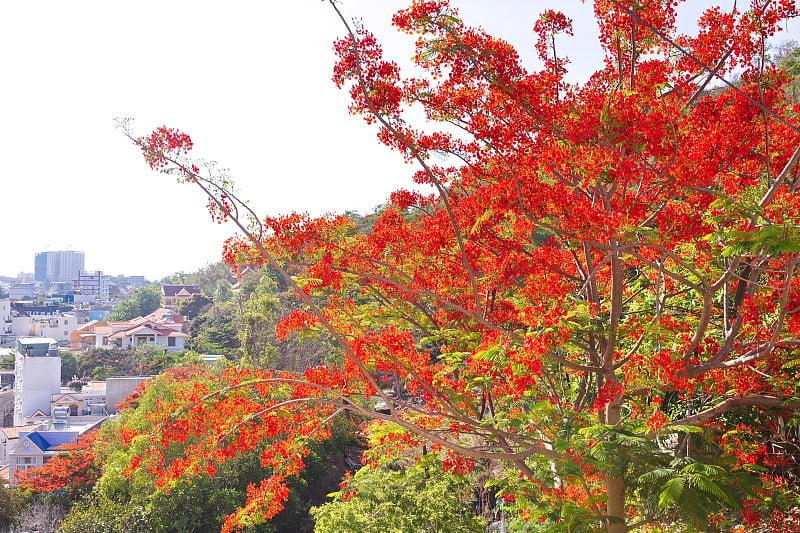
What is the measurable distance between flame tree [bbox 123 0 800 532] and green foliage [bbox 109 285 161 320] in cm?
6875

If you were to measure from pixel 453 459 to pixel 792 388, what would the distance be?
3.06 meters

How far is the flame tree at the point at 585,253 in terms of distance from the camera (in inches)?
183

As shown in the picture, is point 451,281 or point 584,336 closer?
point 584,336

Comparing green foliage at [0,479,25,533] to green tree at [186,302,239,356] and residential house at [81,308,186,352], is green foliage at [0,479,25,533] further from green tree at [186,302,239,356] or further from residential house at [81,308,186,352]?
residential house at [81,308,186,352]

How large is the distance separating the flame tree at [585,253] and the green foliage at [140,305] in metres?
68.8

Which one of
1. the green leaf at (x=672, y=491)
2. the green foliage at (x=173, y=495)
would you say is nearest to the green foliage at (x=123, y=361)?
the green foliage at (x=173, y=495)

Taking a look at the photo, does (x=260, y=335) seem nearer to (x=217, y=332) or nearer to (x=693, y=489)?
(x=693, y=489)

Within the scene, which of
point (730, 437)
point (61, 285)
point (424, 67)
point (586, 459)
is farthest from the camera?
point (61, 285)

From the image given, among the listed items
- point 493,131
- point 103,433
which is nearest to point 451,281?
point 493,131

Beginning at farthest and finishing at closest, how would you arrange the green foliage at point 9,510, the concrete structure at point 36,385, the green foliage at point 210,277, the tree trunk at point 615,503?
the green foliage at point 210,277, the concrete structure at point 36,385, the green foliage at point 9,510, the tree trunk at point 615,503

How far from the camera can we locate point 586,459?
182 inches

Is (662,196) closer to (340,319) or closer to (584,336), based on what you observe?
(584,336)

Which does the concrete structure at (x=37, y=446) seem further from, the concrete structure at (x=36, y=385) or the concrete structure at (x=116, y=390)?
the concrete structure at (x=36, y=385)

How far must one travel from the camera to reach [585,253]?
5.43 m
